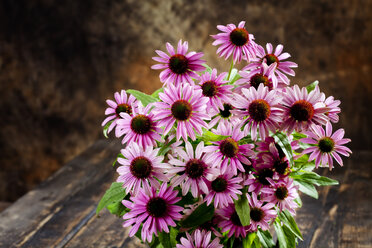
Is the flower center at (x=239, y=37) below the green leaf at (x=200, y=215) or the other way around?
the other way around

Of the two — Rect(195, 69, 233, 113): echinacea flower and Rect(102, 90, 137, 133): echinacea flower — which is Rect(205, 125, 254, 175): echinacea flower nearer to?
Rect(195, 69, 233, 113): echinacea flower

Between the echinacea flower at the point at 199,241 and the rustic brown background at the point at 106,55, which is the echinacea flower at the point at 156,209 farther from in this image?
the rustic brown background at the point at 106,55

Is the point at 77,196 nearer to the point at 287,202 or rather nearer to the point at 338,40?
the point at 287,202

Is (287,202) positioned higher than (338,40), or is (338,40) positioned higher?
(338,40)

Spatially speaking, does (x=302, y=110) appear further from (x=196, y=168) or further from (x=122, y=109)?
(x=122, y=109)

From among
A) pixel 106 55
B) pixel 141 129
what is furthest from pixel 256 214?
pixel 106 55


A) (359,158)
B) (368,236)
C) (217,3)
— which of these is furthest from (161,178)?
(217,3)

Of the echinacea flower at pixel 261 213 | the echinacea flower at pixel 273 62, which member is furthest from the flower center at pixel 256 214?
the echinacea flower at pixel 273 62
